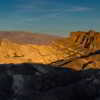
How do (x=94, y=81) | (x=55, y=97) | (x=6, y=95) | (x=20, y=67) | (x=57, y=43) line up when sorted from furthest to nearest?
1. (x=57, y=43)
2. (x=20, y=67)
3. (x=94, y=81)
4. (x=6, y=95)
5. (x=55, y=97)

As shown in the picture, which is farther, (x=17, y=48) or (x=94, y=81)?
(x=17, y=48)

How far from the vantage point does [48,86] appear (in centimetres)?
362

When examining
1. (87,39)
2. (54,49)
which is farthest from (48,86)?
(87,39)

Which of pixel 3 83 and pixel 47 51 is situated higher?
pixel 3 83

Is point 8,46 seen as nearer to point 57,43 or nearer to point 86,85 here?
point 57,43

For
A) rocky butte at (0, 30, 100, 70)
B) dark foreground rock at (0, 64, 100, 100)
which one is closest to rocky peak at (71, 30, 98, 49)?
rocky butte at (0, 30, 100, 70)

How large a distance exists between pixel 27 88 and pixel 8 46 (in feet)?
74.5

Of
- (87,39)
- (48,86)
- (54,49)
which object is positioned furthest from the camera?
(87,39)

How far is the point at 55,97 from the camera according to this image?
10.0 ft

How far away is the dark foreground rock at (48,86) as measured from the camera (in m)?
3.14

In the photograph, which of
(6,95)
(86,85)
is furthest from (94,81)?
(6,95)

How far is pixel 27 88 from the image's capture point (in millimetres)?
3422

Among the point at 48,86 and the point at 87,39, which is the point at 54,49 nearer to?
the point at 87,39

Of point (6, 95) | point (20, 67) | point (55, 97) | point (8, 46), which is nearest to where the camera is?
point (55, 97)
